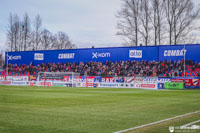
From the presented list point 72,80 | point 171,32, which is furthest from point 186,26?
point 72,80

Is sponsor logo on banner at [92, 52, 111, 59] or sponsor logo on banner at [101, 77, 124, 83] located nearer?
sponsor logo on banner at [101, 77, 124, 83]

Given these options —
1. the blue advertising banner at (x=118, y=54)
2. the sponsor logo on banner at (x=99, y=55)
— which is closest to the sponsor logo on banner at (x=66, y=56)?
the blue advertising banner at (x=118, y=54)

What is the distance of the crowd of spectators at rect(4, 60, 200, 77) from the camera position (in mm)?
48219

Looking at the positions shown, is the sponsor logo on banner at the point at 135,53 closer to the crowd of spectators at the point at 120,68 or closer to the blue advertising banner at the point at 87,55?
the blue advertising banner at the point at 87,55

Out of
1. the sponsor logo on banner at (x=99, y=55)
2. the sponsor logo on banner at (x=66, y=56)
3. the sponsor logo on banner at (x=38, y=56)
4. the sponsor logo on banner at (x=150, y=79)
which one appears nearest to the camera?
the sponsor logo on banner at (x=150, y=79)

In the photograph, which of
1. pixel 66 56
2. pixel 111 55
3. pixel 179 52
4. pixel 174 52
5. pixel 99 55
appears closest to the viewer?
pixel 179 52

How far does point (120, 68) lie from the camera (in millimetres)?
53250

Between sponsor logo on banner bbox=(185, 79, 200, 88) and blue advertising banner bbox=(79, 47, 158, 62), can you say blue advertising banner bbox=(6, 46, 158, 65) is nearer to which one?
blue advertising banner bbox=(79, 47, 158, 62)

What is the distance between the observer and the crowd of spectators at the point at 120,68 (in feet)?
158

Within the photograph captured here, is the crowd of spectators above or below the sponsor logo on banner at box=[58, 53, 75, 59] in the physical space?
below

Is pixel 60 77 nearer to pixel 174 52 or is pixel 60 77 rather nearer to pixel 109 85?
pixel 109 85

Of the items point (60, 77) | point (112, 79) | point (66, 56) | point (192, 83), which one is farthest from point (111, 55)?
point (192, 83)

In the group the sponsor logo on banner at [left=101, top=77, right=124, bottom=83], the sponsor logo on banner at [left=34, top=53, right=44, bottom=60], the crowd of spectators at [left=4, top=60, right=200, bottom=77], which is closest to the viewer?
the sponsor logo on banner at [left=101, top=77, right=124, bottom=83]

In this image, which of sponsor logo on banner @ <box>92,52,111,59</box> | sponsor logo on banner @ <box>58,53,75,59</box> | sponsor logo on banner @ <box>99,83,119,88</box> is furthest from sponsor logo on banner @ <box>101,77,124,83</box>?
sponsor logo on banner @ <box>58,53,75,59</box>
